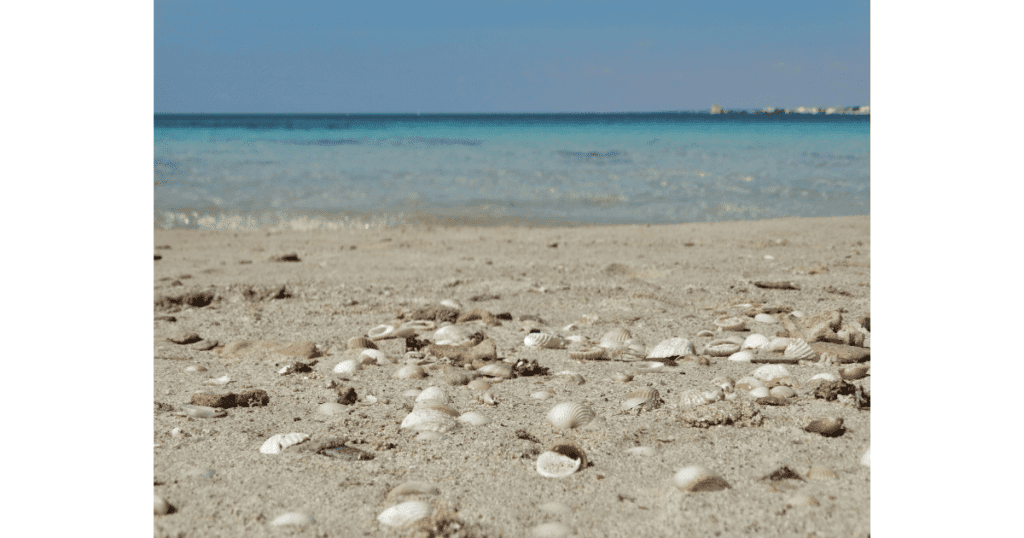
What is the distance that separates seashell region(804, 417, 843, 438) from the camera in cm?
154

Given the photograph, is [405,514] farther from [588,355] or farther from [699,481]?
[588,355]

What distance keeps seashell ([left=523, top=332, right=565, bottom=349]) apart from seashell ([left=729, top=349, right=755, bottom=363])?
59cm

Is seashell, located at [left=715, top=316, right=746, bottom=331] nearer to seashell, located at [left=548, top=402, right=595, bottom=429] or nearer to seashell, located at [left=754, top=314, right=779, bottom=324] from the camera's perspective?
seashell, located at [left=754, top=314, right=779, bottom=324]

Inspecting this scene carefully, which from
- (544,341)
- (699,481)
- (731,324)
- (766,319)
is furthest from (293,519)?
(766,319)

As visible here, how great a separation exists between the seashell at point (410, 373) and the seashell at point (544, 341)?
49 cm

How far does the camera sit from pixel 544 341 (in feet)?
8.16

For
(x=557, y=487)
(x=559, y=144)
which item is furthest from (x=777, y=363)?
(x=559, y=144)

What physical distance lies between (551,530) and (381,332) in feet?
5.31

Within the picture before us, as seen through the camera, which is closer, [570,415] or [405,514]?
[405,514]

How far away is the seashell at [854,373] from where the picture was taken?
1.96 meters

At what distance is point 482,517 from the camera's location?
124 cm

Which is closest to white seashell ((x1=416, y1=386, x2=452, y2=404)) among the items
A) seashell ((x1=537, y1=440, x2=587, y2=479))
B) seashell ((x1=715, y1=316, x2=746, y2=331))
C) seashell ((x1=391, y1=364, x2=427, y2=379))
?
seashell ((x1=391, y1=364, x2=427, y2=379))

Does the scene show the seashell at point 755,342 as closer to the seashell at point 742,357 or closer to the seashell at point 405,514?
the seashell at point 742,357
